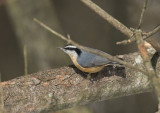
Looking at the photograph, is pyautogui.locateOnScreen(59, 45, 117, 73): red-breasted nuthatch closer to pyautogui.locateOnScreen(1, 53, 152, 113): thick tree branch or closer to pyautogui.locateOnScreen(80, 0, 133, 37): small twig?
pyautogui.locateOnScreen(1, 53, 152, 113): thick tree branch

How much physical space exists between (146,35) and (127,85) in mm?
887

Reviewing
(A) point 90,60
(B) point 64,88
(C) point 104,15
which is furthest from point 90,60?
(C) point 104,15

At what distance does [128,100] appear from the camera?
220 inches

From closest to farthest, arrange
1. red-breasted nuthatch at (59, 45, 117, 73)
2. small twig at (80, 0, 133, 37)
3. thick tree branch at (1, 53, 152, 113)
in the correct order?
small twig at (80, 0, 133, 37) → thick tree branch at (1, 53, 152, 113) → red-breasted nuthatch at (59, 45, 117, 73)

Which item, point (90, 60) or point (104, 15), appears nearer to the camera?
point (104, 15)

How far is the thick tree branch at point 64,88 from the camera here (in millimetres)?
2785

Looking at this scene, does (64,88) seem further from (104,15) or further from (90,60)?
(104,15)

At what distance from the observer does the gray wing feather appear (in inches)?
122

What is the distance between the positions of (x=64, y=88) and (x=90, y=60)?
0.45 metres

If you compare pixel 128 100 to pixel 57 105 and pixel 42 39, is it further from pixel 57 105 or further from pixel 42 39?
pixel 57 105

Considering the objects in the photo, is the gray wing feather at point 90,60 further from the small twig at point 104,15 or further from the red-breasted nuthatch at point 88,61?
the small twig at point 104,15

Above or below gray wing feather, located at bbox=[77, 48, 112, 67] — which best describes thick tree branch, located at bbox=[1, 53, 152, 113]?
below

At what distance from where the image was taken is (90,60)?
3.25 meters

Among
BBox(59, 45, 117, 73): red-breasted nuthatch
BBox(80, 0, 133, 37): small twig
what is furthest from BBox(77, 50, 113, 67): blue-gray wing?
BBox(80, 0, 133, 37): small twig
